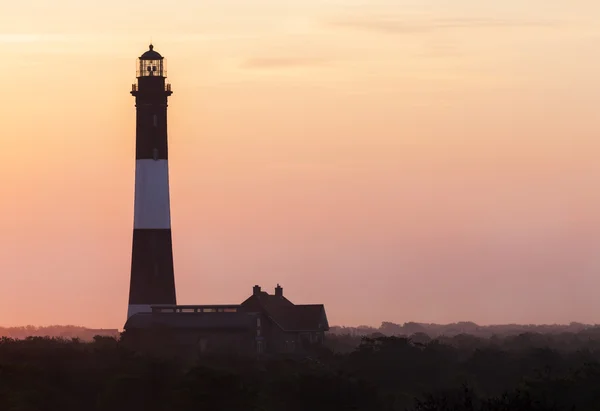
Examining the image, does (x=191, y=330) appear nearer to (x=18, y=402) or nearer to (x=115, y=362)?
(x=115, y=362)

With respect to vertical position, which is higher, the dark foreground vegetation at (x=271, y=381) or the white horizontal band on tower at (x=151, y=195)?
the white horizontal band on tower at (x=151, y=195)

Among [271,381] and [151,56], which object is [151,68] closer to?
[151,56]

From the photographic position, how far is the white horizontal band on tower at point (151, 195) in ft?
343

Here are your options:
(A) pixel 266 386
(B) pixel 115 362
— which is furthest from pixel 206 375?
(B) pixel 115 362

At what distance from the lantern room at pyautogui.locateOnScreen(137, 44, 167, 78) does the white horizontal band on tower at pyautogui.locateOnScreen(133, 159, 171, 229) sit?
7.42 meters

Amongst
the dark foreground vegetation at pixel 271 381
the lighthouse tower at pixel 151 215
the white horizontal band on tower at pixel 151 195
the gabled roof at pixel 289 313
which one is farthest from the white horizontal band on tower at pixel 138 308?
the gabled roof at pixel 289 313

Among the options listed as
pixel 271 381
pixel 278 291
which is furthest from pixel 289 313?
pixel 271 381

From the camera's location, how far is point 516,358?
121m

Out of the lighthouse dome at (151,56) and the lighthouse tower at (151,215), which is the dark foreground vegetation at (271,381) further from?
the lighthouse dome at (151,56)

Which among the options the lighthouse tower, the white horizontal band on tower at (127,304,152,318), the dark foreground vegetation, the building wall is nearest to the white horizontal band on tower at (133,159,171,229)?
the lighthouse tower

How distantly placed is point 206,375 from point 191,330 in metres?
30.2

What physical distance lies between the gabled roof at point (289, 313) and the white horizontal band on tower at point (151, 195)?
1613 centimetres

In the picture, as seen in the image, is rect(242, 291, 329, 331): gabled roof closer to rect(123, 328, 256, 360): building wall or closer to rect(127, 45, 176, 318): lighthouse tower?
rect(123, 328, 256, 360): building wall

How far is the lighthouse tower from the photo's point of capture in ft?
344
